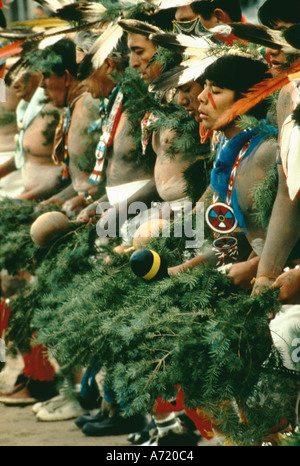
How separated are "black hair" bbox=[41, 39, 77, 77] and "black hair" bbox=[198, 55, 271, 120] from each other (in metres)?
1.86

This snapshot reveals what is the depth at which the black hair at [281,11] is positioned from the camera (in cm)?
247

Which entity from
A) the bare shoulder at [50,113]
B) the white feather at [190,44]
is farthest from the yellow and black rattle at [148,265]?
the bare shoulder at [50,113]

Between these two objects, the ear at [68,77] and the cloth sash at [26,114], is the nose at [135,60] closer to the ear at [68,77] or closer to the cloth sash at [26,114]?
the ear at [68,77]

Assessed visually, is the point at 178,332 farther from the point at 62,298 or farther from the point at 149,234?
the point at 62,298

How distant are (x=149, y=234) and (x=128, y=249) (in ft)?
0.60

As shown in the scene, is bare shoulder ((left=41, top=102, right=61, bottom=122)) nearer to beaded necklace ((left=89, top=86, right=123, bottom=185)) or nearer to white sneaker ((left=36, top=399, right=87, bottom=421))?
beaded necklace ((left=89, top=86, right=123, bottom=185))

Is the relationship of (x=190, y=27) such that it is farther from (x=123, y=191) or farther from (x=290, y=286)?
(x=290, y=286)

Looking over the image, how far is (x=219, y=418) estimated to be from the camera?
7.52 ft

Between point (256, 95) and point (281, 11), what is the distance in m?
0.35

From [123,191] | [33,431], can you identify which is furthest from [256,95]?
[33,431]

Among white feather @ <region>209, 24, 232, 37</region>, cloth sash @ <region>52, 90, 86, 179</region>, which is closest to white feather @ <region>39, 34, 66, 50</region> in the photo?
cloth sash @ <region>52, 90, 86, 179</region>

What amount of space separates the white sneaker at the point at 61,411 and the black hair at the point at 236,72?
2.43 metres

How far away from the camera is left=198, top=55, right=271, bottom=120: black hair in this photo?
2.61 metres
